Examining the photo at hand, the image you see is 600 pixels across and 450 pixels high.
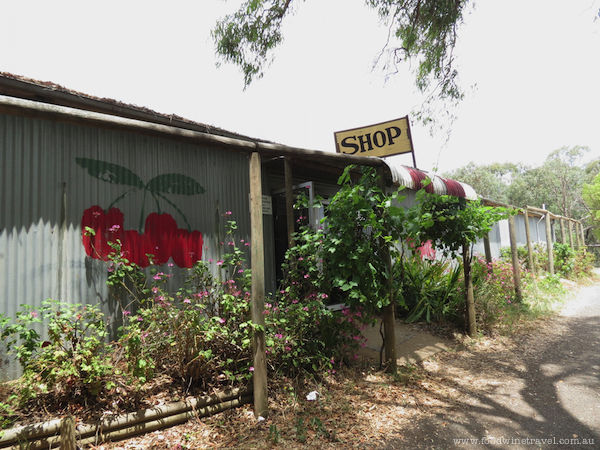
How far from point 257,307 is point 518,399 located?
9.12 ft

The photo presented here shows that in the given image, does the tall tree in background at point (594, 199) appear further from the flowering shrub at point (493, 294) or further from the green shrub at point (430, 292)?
the green shrub at point (430, 292)

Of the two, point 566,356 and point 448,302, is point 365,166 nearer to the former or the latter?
point 448,302

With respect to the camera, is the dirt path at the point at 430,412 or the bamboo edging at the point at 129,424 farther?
the dirt path at the point at 430,412

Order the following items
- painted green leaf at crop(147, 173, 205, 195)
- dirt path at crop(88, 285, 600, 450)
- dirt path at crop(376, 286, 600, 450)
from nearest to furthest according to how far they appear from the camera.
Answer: dirt path at crop(88, 285, 600, 450) < dirt path at crop(376, 286, 600, 450) < painted green leaf at crop(147, 173, 205, 195)

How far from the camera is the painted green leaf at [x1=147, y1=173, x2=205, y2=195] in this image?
13.5 feet

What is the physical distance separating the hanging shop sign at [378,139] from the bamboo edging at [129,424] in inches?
292

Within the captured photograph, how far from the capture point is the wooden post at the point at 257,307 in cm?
291

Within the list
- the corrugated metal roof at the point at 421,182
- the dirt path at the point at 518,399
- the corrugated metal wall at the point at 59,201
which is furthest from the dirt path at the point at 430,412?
the corrugated metal roof at the point at 421,182

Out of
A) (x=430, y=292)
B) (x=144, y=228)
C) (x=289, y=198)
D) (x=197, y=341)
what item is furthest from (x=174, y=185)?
(x=430, y=292)

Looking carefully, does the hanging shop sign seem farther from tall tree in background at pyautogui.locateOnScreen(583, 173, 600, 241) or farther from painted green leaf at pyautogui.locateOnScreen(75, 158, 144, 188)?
tall tree in background at pyautogui.locateOnScreen(583, 173, 600, 241)

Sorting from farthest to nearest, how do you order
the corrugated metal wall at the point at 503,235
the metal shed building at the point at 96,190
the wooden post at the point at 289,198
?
the corrugated metal wall at the point at 503,235 < the wooden post at the point at 289,198 < the metal shed building at the point at 96,190

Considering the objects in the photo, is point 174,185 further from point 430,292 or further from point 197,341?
point 430,292

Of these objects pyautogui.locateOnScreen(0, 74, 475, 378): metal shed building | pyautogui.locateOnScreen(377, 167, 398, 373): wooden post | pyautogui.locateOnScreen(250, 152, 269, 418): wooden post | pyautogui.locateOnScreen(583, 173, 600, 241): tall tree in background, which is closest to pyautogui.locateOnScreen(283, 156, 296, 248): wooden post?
pyautogui.locateOnScreen(0, 74, 475, 378): metal shed building

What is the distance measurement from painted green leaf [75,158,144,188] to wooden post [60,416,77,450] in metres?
2.38
